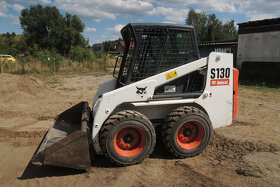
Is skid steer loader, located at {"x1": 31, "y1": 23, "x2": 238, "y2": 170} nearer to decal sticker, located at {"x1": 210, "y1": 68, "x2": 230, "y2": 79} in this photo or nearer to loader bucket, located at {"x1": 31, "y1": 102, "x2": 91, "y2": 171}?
decal sticker, located at {"x1": 210, "y1": 68, "x2": 230, "y2": 79}

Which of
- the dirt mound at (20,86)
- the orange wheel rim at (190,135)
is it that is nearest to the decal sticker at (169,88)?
the orange wheel rim at (190,135)

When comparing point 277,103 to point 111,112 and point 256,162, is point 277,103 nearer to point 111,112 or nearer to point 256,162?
point 256,162

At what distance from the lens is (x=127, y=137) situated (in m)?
3.53

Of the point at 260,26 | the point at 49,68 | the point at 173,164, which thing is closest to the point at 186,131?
the point at 173,164

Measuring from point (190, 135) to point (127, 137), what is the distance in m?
1.07

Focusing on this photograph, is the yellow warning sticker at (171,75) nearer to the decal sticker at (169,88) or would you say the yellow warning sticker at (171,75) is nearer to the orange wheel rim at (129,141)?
the decal sticker at (169,88)

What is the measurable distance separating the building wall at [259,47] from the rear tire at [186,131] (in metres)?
11.0

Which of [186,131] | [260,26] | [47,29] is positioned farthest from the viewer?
[47,29]

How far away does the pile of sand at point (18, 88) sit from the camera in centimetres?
876

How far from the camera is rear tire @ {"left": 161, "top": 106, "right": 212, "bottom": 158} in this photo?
140 inches

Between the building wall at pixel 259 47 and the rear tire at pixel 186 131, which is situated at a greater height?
the building wall at pixel 259 47

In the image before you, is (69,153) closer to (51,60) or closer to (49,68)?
(49,68)

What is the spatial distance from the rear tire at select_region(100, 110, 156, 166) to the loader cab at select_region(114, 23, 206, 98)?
25.2 inches

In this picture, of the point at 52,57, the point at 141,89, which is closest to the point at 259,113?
the point at 141,89
